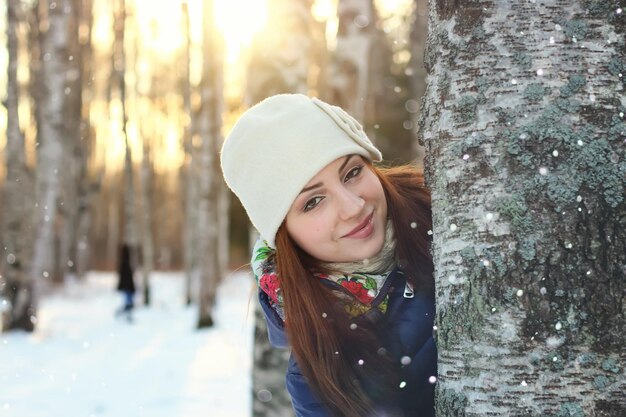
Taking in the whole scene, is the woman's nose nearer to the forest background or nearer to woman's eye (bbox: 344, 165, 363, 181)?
woman's eye (bbox: 344, 165, 363, 181)

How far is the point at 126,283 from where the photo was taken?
12172 millimetres

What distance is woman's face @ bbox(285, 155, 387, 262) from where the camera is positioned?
191 centimetres

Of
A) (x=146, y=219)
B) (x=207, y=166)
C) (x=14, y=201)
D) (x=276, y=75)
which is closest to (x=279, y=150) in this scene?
(x=276, y=75)

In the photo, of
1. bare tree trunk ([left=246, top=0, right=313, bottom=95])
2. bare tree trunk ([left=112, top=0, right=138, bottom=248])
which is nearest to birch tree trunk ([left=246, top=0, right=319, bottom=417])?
bare tree trunk ([left=246, top=0, right=313, bottom=95])

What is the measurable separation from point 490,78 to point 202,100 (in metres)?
10.8

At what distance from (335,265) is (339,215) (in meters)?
0.20

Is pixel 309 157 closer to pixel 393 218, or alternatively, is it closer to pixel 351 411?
pixel 393 218

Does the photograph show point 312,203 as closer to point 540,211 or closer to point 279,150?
point 279,150

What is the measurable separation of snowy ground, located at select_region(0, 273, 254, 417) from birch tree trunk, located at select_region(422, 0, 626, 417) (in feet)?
4.52

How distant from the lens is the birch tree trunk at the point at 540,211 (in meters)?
1.26

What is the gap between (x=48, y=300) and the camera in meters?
16.6

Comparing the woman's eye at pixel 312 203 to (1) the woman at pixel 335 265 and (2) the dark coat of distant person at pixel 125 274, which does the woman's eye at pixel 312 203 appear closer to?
(1) the woman at pixel 335 265

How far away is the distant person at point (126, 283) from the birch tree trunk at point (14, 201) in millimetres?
2410

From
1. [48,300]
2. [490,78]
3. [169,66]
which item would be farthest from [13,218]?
[169,66]
